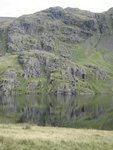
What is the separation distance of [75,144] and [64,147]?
207 centimetres

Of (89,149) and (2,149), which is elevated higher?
(2,149)

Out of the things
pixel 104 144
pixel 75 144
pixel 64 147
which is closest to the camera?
pixel 64 147

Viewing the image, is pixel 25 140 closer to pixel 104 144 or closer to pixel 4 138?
pixel 4 138

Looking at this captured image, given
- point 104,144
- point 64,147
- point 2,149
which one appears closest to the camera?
point 2,149

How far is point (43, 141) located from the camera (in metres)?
27.6

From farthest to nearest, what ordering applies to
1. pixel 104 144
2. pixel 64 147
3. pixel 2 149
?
pixel 104 144 < pixel 64 147 < pixel 2 149

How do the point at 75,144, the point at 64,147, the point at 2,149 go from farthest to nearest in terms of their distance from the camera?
the point at 75,144, the point at 64,147, the point at 2,149

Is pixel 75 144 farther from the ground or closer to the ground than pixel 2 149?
closer to the ground

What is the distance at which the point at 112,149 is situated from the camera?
1105 inches

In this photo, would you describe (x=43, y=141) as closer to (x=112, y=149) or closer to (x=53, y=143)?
(x=53, y=143)

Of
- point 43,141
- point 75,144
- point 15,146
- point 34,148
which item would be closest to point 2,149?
point 15,146

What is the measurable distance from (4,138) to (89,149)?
27.3 ft

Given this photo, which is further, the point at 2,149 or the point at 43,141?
the point at 43,141

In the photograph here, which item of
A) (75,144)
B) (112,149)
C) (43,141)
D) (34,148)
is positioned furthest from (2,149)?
(112,149)
